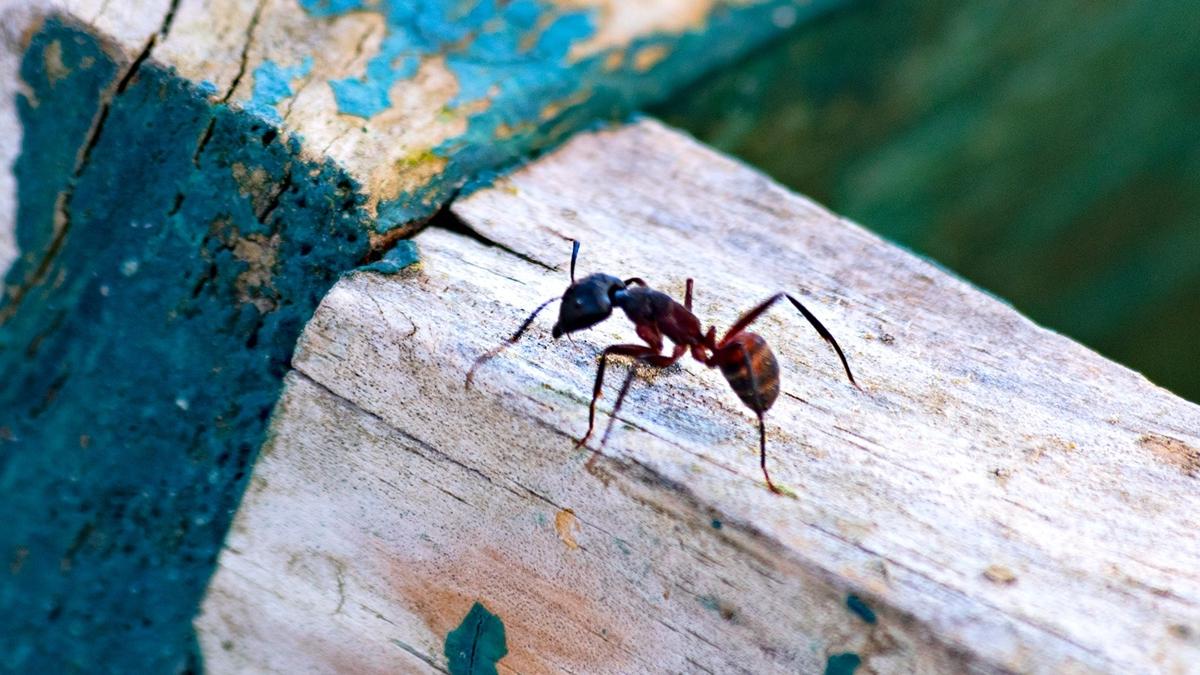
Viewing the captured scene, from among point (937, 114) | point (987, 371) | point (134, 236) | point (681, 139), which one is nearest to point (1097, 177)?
point (937, 114)

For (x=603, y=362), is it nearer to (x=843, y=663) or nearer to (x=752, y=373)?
(x=752, y=373)

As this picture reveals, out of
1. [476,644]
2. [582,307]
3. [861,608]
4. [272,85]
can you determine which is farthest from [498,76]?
[861,608]

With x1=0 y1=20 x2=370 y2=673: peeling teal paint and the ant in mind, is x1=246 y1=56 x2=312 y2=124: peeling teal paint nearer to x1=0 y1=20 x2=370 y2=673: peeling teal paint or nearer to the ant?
x1=0 y1=20 x2=370 y2=673: peeling teal paint

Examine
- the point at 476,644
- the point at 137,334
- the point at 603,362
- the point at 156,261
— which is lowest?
the point at 476,644

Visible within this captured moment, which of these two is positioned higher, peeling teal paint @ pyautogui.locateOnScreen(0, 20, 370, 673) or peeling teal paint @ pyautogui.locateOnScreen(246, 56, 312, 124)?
peeling teal paint @ pyautogui.locateOnScreen(246, 56, 312, 124)

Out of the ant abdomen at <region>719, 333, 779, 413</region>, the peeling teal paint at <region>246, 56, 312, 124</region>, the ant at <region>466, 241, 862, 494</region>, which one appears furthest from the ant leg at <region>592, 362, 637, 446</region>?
the peeling teal paint at <region>246, 56, 312, 124</region>

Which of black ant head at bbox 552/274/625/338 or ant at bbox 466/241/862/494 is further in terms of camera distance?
black ant head at bbox 552/274/625/338
